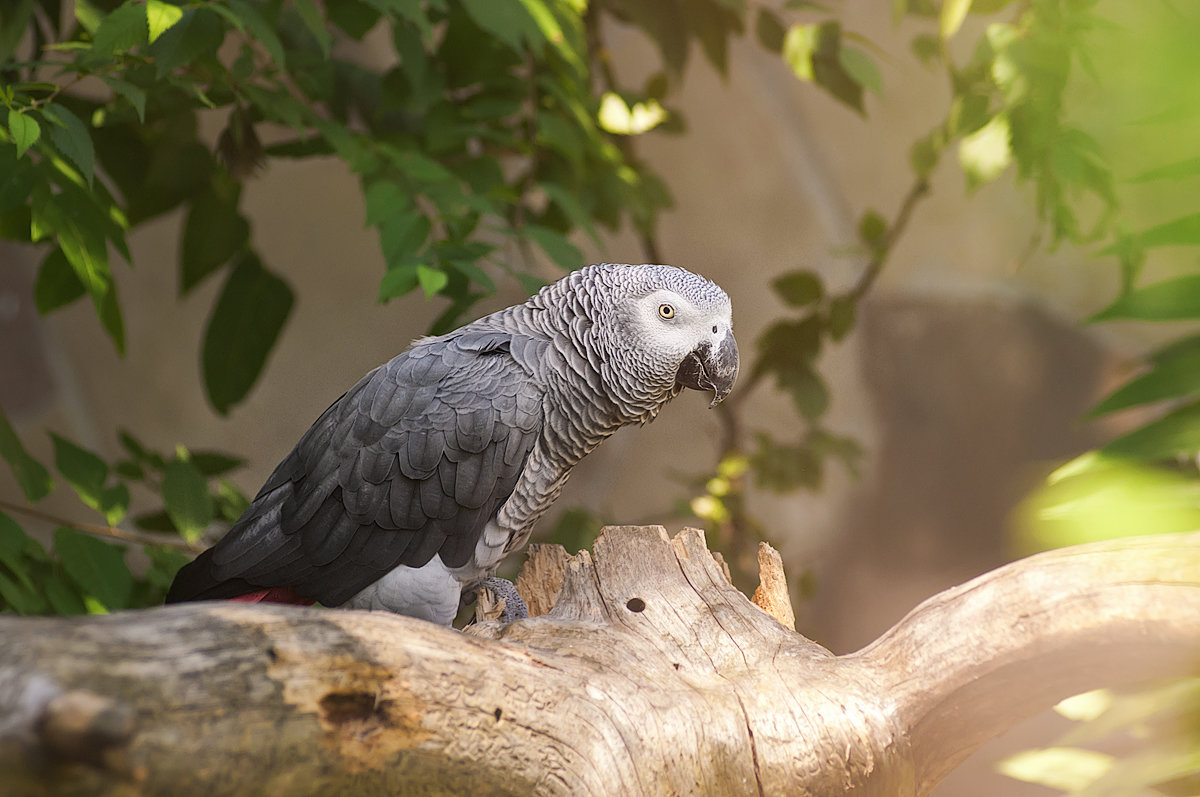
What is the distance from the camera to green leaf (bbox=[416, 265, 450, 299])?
101 centimetres

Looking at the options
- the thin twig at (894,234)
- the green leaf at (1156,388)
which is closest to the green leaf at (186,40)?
the green leaf at (1156,388)

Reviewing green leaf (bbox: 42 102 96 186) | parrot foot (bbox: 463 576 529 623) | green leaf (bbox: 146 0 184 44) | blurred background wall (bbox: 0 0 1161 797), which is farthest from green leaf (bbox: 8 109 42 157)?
blurred background wall (bbox: 0 0 1161 797)

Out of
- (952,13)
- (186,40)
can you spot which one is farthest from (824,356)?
(186,40)

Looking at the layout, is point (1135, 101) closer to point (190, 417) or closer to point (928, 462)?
point (928, 462)

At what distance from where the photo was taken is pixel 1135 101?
0.44 meters

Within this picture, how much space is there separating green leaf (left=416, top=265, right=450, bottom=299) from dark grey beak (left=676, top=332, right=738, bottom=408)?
328 mm

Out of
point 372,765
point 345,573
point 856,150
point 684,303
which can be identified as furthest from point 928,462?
point 372,765

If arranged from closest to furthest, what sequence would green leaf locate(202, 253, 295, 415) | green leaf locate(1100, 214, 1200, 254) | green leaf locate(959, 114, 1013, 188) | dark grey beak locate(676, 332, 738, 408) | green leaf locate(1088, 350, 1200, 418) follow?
1. green leaf locate(1100, 214, 1200, 254)
2. green leaf locate(1088, 350, 1200, 418)
3. dark grey beak locate(676, 332, 738, 408)
4. green leaf locate(959, 114, 1013, 188)
5. green leaf locate(202, 253, 295, 415)

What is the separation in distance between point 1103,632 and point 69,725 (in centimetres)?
89

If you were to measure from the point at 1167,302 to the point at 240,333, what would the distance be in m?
1.33

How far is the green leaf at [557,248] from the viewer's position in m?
1.24

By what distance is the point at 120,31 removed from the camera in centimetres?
92

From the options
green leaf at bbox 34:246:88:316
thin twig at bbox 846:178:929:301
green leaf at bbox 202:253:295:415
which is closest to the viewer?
green leaf at bbox 34:246:88:316

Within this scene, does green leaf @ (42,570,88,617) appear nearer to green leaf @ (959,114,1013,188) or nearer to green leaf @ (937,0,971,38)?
green leaf @ (959,114,1013,188)
